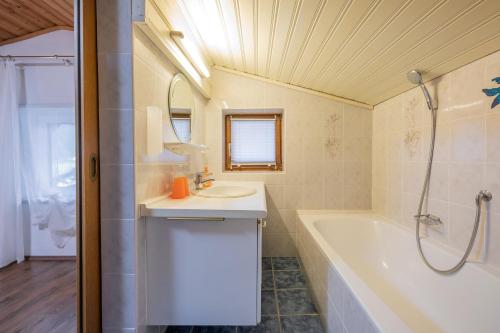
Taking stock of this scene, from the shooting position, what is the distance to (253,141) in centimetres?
238

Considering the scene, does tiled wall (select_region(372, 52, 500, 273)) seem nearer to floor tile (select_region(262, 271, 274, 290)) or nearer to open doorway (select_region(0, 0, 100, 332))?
floor tile (select_region(262, 271, 274, 290))

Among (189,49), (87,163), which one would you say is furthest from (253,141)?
(87,163)

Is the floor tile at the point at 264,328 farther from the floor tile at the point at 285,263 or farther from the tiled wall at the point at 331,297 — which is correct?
the floor tile at the point at 285,263

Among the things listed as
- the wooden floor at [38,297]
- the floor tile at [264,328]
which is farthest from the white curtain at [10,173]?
the floor tile at [264,328]

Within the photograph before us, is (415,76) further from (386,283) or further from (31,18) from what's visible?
(31,18)

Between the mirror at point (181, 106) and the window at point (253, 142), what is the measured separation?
678 mm

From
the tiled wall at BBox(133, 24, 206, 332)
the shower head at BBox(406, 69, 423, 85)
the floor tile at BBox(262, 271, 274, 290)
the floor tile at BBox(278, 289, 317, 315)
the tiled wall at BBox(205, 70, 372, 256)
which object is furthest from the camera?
the tiled wall at BBox(205, 70, 372, 256)

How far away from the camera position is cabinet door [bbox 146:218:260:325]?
107 cm

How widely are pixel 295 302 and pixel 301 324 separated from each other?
0.66 feet

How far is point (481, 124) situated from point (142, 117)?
178cm

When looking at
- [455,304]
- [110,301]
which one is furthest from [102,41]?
[455,304]

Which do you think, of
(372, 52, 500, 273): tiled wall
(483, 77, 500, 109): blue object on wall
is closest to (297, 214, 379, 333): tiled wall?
(372, 52, 500, 273): tiled wall

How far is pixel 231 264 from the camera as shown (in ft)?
3.52

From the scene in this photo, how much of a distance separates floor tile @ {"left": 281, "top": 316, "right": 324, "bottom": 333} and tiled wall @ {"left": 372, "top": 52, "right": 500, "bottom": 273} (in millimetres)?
981
